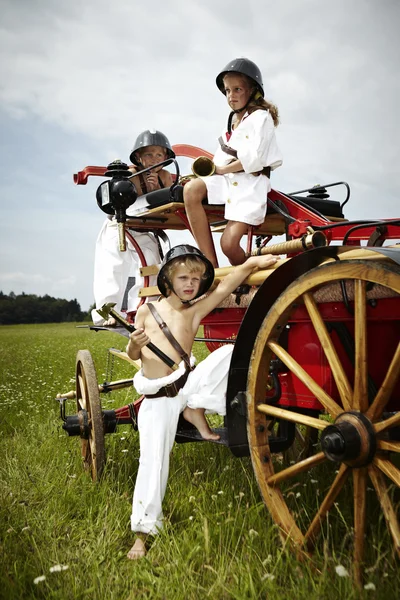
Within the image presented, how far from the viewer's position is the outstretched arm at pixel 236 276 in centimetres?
268

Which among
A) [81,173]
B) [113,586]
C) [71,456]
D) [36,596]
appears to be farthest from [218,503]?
[81,173]

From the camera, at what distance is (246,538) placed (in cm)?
255

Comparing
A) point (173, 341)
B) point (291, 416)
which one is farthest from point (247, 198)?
point (291, 416)

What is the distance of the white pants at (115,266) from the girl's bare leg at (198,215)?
1118 millimetres

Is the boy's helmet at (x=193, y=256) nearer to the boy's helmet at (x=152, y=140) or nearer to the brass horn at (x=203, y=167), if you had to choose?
the brass horn at (x=203, y=167)

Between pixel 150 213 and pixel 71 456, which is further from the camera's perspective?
pixel 71 456

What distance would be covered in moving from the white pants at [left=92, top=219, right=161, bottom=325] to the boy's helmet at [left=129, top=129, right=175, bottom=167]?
27.5 inches

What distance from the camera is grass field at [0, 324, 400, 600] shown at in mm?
2193

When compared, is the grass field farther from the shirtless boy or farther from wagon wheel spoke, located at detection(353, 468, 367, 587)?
the shirtless boy

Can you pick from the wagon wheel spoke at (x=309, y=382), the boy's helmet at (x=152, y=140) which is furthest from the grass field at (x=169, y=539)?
the boy's helmet at (x=152, y=140)

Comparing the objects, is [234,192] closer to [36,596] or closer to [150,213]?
[150,213]

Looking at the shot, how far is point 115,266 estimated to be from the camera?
461 centimetres

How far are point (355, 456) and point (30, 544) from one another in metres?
1.83

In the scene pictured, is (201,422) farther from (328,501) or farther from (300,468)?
(328,501)
